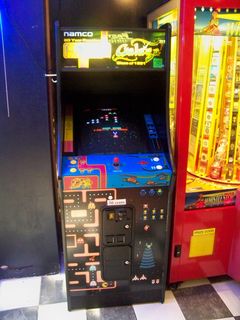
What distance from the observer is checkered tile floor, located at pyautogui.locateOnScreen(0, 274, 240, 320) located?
2.06 metres

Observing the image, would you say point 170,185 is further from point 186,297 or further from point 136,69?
point 186,297

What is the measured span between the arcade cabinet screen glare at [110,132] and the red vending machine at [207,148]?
0.76 feet

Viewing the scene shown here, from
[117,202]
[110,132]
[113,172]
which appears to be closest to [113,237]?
[117,202]

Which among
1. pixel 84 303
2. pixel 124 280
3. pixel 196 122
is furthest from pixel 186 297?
pixel 196 122

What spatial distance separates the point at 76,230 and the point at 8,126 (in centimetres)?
83

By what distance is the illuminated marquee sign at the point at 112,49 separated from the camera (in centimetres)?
166

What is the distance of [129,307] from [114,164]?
1.06 meters

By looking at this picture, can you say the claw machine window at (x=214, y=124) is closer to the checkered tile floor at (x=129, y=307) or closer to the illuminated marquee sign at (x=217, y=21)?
the illuminated marquee sign at (x=217, y=21)

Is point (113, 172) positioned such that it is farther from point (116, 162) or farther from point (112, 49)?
point (112, 49)

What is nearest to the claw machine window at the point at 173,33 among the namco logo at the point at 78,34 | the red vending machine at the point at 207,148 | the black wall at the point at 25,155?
the red vending machine at the point at 207,148

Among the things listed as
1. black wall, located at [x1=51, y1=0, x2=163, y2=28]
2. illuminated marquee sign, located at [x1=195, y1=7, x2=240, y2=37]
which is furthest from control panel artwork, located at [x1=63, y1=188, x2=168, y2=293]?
black wall, located at [x1=51, y1=0, x2=163, y2=28]

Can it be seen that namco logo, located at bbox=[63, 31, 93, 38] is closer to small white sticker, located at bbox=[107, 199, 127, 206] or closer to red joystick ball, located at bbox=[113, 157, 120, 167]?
red joystick ball, located at bbox=[113, 157, 120, 167]

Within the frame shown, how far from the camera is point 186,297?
2227 mm

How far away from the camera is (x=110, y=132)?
1941mm
